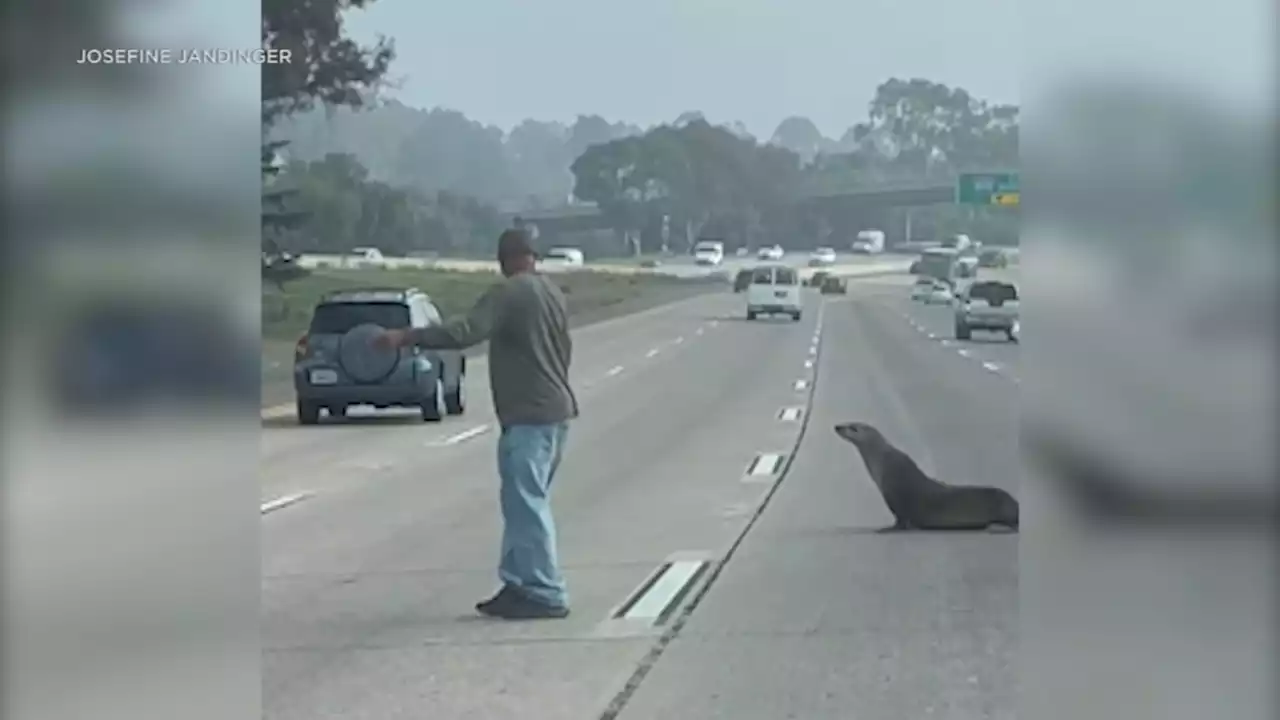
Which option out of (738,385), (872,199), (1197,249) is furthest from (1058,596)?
(738,385)

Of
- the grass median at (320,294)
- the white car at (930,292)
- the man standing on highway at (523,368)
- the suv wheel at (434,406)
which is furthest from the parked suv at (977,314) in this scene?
the man standing on highway at (523,368)

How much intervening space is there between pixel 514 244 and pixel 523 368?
23.4 inches

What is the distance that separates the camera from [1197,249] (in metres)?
5.84

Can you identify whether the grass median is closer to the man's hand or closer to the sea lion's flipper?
the sea lion's flipper

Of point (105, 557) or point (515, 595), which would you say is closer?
point (105, 557)

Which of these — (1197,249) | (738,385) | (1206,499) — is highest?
(1197,249)

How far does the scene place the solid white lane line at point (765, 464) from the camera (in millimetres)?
19547

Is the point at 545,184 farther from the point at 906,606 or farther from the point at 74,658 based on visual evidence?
the point at 74,658

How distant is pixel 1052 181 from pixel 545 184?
13.3 meters

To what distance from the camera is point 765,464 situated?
20.3 m

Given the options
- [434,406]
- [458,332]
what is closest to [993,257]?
[458,332]

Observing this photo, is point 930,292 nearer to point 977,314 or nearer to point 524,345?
point 977,314

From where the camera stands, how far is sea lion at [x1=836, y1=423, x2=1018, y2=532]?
13680mm

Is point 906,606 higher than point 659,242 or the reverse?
the reverse
